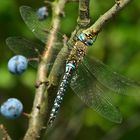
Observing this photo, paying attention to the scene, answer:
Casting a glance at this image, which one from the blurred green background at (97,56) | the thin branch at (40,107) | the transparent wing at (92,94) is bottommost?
the blurred green background at (97,56)

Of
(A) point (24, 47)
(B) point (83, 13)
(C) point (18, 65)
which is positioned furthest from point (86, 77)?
(B) point (83, 13)

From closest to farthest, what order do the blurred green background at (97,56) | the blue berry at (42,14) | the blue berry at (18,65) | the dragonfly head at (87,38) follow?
the dragonfly head at (87,38) → the blue berry at (18,65) → the blue berry at (42,14) → the blurred green background at (97,56)

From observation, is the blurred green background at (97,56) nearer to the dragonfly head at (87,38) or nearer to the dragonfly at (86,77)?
the dragonfly at (86,77)

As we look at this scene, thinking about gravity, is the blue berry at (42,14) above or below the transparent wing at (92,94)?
above

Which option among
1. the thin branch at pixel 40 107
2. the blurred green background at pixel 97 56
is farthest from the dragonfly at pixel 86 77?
the blurred green background at pixel 97 56

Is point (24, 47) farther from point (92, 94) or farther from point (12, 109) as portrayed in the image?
point (12, 109)

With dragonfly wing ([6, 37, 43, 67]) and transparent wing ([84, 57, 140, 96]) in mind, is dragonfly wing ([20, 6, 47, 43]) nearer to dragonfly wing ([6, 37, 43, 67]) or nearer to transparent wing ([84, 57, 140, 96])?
dragonfly wing ([6, 37, 43, 67])

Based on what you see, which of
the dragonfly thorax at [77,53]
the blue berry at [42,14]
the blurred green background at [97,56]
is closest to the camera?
the dragonfly thorax at [77,53]

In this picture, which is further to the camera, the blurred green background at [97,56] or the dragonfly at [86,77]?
the blurred green background at [97,56]
